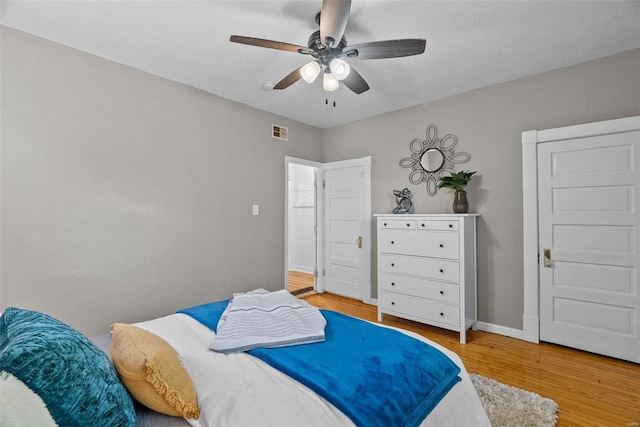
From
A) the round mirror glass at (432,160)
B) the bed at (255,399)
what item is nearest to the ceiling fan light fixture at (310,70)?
the bed at (255,399)

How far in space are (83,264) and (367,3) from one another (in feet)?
9.67

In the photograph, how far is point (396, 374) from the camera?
1.22 m

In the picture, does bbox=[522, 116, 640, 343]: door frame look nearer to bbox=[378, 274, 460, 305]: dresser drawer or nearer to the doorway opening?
bbox=[378, 274, 460, 305]: dresser drawer

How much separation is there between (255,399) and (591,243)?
3082 mm

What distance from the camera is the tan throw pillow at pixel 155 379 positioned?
3.12 feet

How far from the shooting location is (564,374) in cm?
232

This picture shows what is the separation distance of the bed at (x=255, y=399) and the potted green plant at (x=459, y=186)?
6.58 ft

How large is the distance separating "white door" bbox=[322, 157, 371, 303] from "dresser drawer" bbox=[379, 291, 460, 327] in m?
0.73

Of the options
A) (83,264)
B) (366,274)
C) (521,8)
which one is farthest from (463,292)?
(83,264)

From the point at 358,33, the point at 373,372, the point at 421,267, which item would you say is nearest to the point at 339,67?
the point at 358,33

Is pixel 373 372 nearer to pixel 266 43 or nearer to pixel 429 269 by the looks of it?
pixel 266 43

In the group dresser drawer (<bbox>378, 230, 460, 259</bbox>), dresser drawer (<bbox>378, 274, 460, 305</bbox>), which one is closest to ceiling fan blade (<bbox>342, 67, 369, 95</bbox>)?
dresser drawer (<bbox>378, 230, 460, 259</bbox>)

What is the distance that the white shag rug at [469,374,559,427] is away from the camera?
1.76 m

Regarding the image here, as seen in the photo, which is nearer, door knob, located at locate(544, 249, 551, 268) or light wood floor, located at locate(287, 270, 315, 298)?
door knob, located at locate(544, 249, 551, 268)
